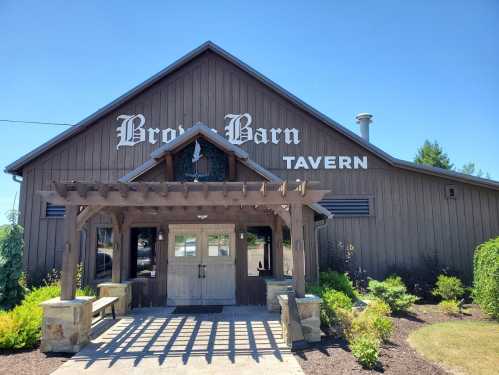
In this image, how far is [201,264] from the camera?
1038 centimetres

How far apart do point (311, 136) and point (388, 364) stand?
26.9 ft

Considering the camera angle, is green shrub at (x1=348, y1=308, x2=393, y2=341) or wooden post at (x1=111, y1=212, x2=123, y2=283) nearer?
green shrub at (x1=348, y1=308, x2=393, y2=341)

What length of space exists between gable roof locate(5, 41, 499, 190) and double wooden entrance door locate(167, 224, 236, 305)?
4.66 meters

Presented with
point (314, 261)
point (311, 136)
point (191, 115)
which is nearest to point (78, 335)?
point (314, 261)

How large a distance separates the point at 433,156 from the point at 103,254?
3385 centimetres

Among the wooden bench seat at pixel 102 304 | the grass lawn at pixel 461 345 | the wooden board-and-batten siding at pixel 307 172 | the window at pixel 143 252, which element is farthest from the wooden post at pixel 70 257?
the grass lawn at pixel 461 345

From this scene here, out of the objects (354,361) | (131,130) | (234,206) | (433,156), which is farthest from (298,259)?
(433,156)

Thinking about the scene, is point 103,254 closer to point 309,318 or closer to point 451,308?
point 309,318

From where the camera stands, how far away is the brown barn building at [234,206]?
10.3 m

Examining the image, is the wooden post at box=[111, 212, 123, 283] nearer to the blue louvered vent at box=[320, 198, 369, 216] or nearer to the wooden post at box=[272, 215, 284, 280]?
the wooden post at box=[272, 215, 284, 280]

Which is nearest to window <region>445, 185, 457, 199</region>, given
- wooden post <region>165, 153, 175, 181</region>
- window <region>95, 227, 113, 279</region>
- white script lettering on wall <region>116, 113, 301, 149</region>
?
white script lettering on wall <region>116, 113, 301, 149</region>

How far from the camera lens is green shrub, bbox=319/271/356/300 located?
952cm

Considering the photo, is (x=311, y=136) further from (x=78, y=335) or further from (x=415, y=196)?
(x=78, y=335)

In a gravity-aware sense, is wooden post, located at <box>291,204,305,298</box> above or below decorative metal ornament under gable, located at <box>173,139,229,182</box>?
below
